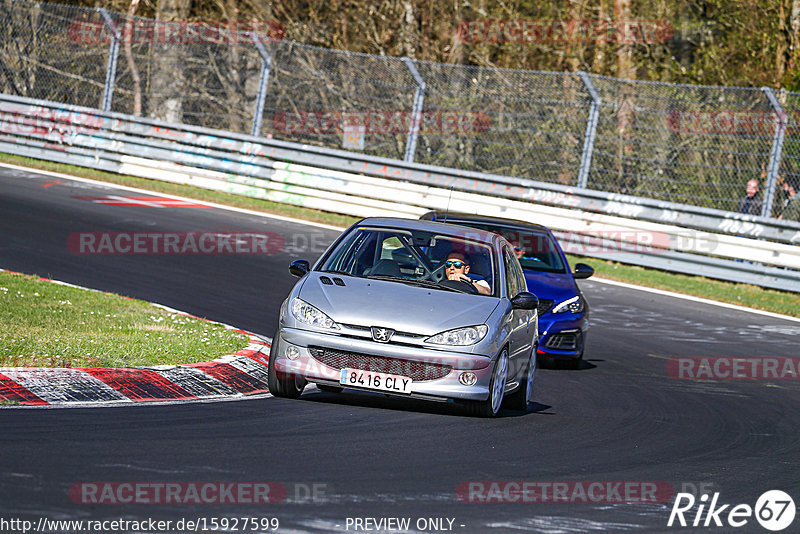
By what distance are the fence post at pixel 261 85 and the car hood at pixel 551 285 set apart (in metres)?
12.0

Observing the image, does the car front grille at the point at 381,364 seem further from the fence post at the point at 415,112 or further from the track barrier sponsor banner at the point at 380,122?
the fence post at the point at 415,112

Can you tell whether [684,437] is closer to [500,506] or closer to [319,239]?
[500,506]

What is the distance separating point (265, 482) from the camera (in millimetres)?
6070

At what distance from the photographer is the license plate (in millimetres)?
8242

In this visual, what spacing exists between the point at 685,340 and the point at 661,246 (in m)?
5.86

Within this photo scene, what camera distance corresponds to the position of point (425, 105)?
2255 cm

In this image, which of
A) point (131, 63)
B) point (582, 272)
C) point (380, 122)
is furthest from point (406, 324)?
point (131, 63)

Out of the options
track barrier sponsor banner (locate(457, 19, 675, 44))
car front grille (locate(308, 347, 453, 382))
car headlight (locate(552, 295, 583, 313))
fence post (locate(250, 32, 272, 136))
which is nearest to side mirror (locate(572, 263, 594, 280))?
car headlight (locate(552, 295, 583, 313))

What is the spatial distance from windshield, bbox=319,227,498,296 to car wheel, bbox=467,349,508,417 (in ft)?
2.26

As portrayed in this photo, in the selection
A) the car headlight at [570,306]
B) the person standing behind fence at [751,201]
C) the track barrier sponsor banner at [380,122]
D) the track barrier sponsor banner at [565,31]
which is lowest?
the car headlight at [570,306]

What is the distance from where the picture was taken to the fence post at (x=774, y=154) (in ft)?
63.4

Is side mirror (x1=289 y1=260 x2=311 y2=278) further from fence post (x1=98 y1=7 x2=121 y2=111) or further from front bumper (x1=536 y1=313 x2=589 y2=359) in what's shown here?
fence post (x1=98 y1=7 x2=121 y2=111)

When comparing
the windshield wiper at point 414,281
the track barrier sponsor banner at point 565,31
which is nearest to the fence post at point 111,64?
the track barrier sponsor banner at point 565,31

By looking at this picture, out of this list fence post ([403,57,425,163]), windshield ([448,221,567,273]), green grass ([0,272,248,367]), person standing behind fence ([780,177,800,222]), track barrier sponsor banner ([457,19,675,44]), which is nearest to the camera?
green grass ([0,272,248,367])
